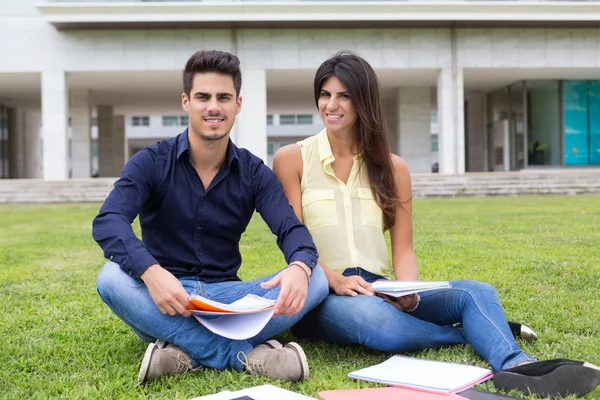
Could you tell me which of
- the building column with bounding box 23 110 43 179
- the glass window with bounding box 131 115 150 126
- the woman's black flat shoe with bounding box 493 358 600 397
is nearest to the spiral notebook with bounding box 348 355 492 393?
the woman's black flat shoe with bounding box 493 358 600 397

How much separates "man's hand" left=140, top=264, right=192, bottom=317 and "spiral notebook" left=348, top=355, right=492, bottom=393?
0.81m

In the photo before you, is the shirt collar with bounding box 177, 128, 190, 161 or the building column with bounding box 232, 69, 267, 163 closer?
the shirt collar with bounding box 177, 128, 190, 161

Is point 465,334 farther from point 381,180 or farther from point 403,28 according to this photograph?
point 403,28

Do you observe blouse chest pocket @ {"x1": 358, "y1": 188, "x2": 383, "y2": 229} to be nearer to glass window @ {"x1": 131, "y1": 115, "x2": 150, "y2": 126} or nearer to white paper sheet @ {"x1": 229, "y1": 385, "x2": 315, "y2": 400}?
white paper sheet @ {"x1": 229, "y1": 385, "x2": 315, "y2": 400}

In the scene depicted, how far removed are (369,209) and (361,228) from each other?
122 mm

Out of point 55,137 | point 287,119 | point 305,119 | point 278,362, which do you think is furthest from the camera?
point 287,119

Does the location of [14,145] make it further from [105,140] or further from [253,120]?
[253,120]

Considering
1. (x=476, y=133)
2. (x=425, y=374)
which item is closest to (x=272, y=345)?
(x=425, y=374)

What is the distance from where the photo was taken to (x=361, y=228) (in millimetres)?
3443

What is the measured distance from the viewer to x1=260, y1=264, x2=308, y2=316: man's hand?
2.79 metres

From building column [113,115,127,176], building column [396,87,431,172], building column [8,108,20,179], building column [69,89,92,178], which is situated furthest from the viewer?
building column [8,108,20,179]

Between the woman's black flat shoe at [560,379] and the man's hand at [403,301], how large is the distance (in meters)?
0.75

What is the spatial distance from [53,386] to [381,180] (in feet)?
6.36

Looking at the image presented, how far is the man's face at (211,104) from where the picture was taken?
3107 millimetres
